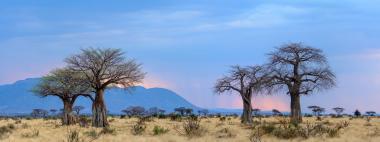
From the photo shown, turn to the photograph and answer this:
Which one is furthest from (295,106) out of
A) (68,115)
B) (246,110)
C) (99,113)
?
(68,115)

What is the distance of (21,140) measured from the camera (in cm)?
2919

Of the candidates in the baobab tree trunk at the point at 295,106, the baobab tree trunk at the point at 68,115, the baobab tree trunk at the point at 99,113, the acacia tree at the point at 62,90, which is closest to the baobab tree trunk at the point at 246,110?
the baobab tree trunk at the point at 295,106

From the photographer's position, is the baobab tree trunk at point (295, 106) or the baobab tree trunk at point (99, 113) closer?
the baobab tree trunk at point (99, 113)

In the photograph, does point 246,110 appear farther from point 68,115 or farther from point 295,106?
point 68,115

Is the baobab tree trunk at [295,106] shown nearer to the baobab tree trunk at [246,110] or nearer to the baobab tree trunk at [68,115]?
the baobab tree trunk at [246,110]

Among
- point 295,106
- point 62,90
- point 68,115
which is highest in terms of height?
point 62,90

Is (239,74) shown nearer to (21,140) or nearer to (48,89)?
(48,89)

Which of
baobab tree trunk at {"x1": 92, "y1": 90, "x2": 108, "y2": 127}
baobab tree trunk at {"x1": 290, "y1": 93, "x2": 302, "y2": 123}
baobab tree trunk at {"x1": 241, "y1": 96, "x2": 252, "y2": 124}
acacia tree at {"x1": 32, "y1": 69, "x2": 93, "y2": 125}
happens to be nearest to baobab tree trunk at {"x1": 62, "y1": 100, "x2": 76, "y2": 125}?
acacia tree at {"x1": 32, "y1": 69, "x2": 93, "y2": 125}

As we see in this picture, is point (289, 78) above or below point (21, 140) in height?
above

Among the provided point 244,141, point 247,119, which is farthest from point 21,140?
point 247,119

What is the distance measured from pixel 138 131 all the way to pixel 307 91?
20844 millimetres

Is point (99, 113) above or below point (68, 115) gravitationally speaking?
above

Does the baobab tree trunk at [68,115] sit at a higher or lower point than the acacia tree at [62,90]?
lower

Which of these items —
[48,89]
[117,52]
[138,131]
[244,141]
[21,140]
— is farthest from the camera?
[48,89]
